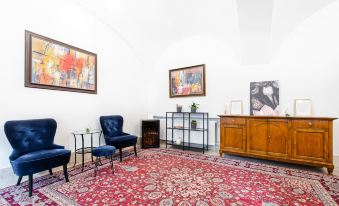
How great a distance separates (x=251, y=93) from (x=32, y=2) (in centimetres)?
488

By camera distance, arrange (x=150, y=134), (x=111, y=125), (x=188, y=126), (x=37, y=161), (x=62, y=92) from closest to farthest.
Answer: (x=37, y=161) < (x=62, y=92) < (x=111, y=125) < (x=150, y=134) < (x=188, y=126)

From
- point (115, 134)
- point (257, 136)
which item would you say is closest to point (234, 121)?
point (257, 136)

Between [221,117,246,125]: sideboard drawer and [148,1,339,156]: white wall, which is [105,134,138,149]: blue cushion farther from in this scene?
[221,117,246,125]: sideboard drawer

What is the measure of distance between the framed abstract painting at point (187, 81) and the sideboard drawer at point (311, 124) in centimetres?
226

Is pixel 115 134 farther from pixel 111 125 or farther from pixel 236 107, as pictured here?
pixel 236 107

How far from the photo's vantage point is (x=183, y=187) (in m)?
2.47

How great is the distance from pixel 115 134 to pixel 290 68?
14.2ft

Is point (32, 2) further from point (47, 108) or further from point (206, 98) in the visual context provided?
point (206, 98)

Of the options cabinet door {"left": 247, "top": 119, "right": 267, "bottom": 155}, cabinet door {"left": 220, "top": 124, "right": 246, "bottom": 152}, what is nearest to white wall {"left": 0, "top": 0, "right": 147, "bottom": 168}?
cabinet door {"left": 220, "top": 124, "right": 246, "bottom": 152}

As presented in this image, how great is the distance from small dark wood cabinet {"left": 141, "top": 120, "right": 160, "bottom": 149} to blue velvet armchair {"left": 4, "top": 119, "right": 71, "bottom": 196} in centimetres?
232

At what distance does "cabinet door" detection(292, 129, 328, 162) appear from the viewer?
299 centimetres

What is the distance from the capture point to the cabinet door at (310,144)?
9.81ft

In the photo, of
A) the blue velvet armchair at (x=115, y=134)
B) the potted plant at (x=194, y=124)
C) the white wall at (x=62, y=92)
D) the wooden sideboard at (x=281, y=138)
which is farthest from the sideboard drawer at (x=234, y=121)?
the white wall at (x=62, y=92)

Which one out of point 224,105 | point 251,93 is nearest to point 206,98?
point 224,105
